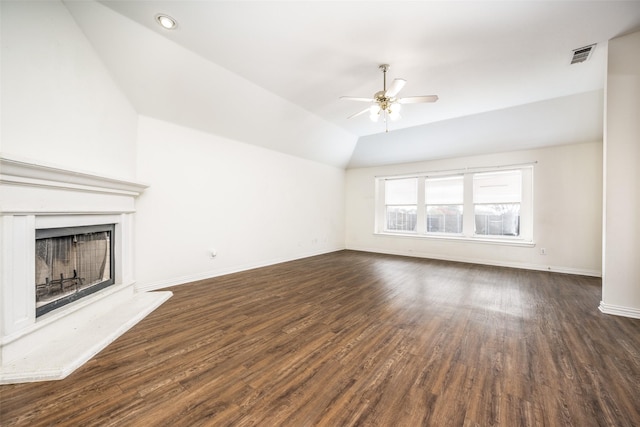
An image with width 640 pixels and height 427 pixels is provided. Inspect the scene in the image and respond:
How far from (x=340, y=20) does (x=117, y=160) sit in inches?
118

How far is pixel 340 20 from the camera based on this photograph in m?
2.35

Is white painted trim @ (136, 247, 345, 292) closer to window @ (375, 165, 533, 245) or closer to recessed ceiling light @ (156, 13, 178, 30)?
recessed ceiling light @ (156, 13, 178, 30)

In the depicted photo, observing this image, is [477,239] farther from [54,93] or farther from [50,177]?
[54,93]

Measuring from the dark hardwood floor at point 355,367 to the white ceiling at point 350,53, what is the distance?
2916 mm

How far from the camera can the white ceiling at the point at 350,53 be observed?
2.26 meters

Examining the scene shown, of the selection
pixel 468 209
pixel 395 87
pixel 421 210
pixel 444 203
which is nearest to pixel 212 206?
pixel 395 87

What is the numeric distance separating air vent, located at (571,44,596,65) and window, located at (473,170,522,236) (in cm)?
260

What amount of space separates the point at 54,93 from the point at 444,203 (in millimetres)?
6692

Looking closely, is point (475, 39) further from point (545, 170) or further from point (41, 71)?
point (41, 71)

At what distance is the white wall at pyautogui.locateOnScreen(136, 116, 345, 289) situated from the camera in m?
3.46

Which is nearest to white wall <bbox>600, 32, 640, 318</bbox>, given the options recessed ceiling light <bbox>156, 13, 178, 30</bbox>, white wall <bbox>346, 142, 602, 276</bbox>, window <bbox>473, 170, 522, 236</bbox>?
white wall <bbox>346, 142, 602, 276</bbox>

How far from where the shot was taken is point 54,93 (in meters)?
2.12

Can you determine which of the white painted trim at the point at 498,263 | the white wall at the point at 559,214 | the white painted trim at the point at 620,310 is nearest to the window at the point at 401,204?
the white painted trim at the point at 498,263

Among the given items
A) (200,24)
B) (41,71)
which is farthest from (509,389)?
(41,71)
